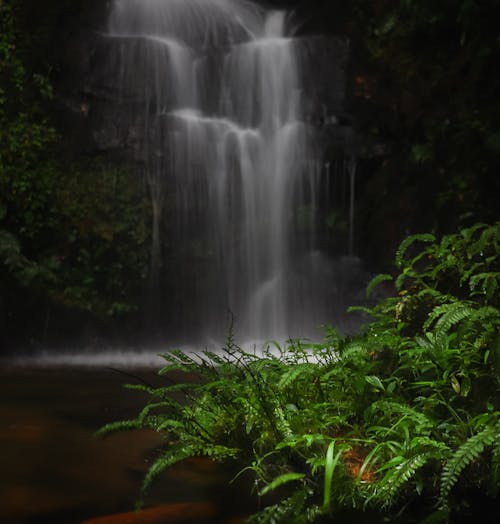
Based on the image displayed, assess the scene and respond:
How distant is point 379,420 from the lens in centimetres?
288

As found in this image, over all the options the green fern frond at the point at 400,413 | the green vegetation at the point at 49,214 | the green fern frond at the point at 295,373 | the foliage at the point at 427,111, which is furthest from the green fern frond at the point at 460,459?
the green vegetation at the point at 49,214

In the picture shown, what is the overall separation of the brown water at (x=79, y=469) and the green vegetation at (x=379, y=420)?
0.44ft

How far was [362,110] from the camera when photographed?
9.86 metres

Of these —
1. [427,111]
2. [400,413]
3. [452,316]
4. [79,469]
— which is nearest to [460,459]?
[400,413]

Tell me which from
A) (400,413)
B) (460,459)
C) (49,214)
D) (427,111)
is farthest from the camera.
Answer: (427,111)

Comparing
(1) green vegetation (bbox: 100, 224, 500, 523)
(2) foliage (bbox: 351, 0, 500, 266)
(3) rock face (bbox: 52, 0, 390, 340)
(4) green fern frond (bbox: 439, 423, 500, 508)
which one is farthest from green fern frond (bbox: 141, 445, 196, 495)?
(3) rock face (bbox: 52, 0, 390, 340)

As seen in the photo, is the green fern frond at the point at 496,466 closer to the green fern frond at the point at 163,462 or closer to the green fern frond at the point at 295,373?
the green fern frond at the point at 295,373

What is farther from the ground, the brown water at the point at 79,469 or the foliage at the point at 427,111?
the foliage at the point at 427,111

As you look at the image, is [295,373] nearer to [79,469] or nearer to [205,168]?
[79,469]

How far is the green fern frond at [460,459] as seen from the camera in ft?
7.03

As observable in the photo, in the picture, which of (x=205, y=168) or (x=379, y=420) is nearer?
(x=379, y=420)

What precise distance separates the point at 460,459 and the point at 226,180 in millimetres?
7846

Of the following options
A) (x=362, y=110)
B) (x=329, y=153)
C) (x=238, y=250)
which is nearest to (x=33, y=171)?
(x=238, y=250)

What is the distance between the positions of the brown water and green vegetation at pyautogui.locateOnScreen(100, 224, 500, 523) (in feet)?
0.44
